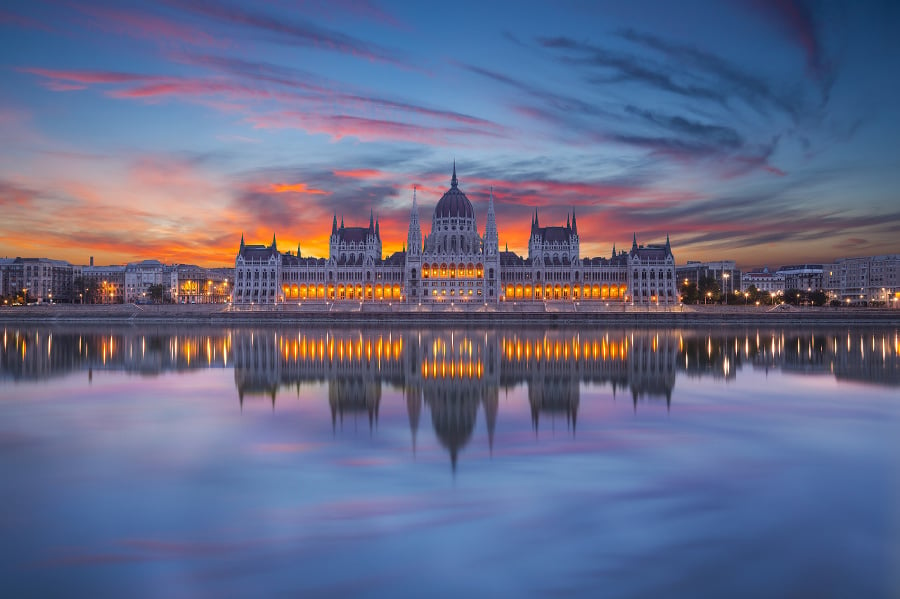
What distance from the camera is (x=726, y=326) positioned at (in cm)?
7250

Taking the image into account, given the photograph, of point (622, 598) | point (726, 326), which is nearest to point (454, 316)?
point (726, 326)

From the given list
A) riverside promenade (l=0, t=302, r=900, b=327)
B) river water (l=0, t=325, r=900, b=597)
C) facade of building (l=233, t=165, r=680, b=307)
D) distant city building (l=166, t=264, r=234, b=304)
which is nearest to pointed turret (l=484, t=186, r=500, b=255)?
facade of building (l=233, t=165, r=680, b=307)

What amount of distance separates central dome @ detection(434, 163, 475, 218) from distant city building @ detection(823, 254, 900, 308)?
74781mm

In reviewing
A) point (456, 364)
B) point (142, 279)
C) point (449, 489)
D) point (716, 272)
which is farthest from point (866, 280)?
point (142, 279)

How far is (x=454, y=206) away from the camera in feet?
409

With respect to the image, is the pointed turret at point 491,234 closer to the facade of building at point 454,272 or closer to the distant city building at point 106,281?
the facade of building at point 454,272

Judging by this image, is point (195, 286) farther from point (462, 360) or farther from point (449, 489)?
point (449, 489)

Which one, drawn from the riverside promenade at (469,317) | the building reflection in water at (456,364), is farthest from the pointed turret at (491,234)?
the building reflection in water at (456,364)

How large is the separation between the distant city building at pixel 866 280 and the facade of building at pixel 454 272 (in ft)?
143

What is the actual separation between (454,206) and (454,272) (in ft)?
48.2

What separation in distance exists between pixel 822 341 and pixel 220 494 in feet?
161

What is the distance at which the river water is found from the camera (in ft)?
25.1

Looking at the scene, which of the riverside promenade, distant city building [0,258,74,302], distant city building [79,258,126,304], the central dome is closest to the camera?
the riverside promenade

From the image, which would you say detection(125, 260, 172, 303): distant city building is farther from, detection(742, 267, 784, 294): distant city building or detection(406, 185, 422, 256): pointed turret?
detection(742, 267, 784, 294): distant city building
